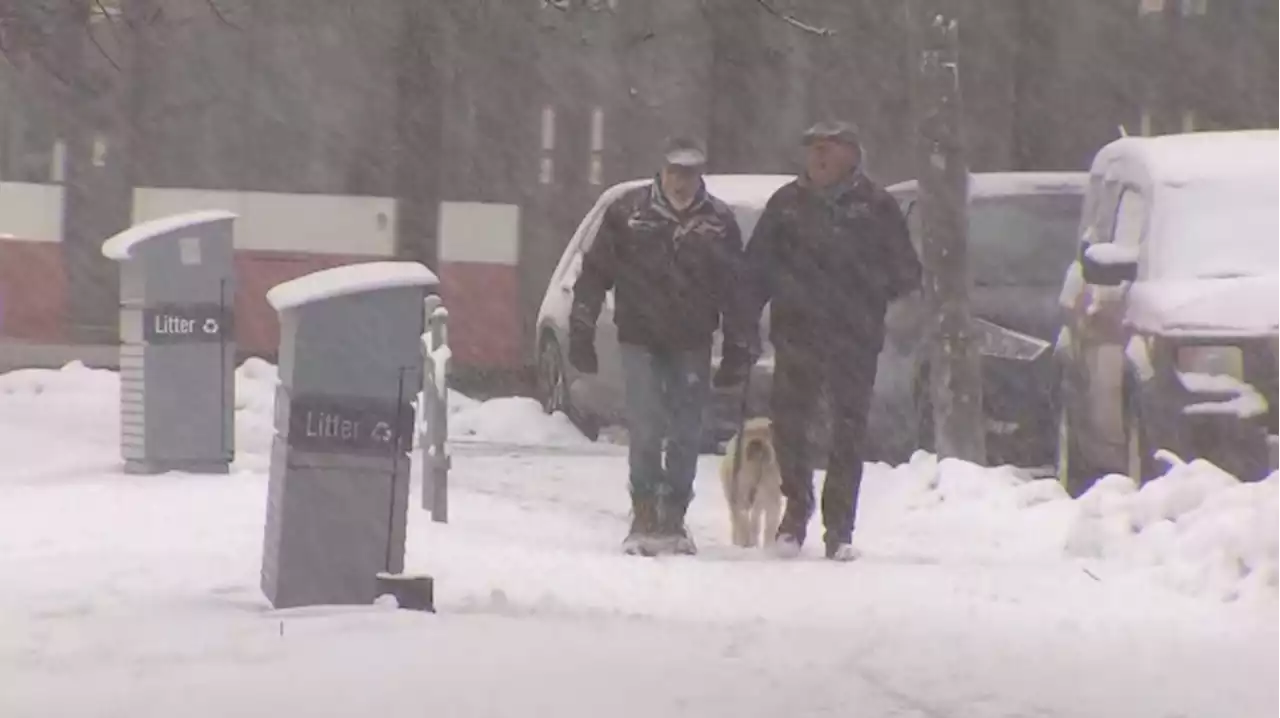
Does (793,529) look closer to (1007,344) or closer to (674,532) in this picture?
(674,532)

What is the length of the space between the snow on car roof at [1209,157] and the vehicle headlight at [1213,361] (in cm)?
142

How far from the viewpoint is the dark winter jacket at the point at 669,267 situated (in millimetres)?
9750

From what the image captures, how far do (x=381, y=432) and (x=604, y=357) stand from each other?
7.60m

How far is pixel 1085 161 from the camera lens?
29.6m

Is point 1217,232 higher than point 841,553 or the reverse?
higher

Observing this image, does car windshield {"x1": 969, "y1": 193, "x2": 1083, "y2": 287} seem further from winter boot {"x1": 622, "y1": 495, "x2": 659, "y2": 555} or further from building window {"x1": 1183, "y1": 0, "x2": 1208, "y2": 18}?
building window {"x1": 1183, "y1": 0, "x2": 1208, "y2": 18}

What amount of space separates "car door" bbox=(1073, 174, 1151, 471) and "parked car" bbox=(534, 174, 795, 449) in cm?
210

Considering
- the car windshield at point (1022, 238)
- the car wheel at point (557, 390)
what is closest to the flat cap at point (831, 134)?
the car windshield at point (1022, 238)

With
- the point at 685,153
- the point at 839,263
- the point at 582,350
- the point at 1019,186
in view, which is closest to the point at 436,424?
the point at 582,350

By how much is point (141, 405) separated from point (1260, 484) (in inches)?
210

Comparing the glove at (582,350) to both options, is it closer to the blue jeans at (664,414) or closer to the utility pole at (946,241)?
the blue jeans at (664,414)

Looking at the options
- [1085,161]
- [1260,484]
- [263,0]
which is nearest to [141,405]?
[1260,484]

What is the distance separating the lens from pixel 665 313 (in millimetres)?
9742

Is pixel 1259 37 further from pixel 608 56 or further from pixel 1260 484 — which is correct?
pixel 1260 484
